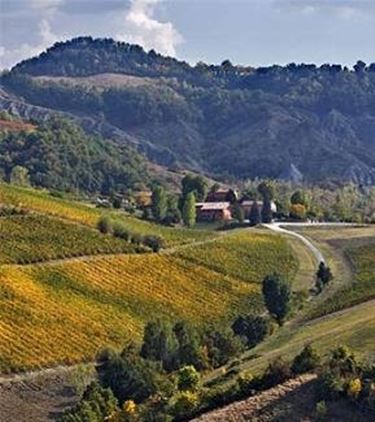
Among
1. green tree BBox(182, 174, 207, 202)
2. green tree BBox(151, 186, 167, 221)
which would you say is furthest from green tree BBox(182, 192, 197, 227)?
green tree BBox(182, 174, 207, 202)

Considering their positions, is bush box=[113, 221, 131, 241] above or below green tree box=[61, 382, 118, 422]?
above

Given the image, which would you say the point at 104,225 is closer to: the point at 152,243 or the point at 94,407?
the point at 152,243

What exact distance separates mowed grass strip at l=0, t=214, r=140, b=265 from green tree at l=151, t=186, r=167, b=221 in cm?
3263

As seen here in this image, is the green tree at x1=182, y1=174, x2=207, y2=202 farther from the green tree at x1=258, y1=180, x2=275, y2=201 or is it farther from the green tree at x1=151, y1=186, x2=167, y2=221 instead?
the green tree at x1=151, y1=186, x2=167, y2=221

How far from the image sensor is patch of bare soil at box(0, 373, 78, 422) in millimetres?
52188

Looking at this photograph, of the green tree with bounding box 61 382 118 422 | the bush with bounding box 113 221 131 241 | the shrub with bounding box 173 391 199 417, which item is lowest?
the green tree with bounding box 61 382 118 422

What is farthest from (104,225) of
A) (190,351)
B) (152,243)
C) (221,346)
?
(190,351)

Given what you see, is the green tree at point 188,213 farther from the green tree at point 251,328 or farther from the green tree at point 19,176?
the green tree at point 251,328

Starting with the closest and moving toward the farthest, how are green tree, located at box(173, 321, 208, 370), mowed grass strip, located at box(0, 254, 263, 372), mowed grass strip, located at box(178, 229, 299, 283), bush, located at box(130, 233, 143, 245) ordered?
green tree, located at box(173, 321, 208, 370)
mowed grass strip, located at box(0, 254, 263, 372)
mowed grass strip, located at box(178, 229, 299, 283)
bush, located at box(130, 233, 143, 245)

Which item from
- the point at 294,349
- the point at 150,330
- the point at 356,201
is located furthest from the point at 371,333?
the point at 356,201

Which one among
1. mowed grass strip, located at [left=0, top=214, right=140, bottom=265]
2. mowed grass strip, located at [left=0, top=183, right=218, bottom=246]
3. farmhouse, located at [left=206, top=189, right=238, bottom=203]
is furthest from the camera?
farmhouse, located at [left=206, top=189, right=238, bottom=203]

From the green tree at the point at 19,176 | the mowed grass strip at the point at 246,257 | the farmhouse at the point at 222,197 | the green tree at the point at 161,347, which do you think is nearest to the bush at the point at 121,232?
the mowed grass strip at the point at 246,257

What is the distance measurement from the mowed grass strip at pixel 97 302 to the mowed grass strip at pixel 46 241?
1571mm

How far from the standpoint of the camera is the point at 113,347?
6362cm
